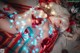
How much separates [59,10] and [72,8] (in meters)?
0.17

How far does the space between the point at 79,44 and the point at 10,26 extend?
2.82ft

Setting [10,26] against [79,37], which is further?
[79,37]

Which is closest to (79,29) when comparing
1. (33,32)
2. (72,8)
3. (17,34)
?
(72,8)

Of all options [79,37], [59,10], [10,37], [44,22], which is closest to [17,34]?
[10,37]

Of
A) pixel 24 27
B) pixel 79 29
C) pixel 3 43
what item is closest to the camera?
pixel 3 43

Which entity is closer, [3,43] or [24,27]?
[3,43]

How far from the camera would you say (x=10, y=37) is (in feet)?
6.23

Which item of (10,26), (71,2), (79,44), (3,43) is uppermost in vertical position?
(71,2)

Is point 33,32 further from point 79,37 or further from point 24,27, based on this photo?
point 79,37

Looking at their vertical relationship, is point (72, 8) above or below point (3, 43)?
above

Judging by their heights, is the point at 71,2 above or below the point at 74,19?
above

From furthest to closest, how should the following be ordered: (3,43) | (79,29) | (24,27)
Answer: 1. (79,29)
2. (24,27)
3. (3,43)

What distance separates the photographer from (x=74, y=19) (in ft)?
7.16

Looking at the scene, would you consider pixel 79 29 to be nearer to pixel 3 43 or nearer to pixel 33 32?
pixel 33 32
